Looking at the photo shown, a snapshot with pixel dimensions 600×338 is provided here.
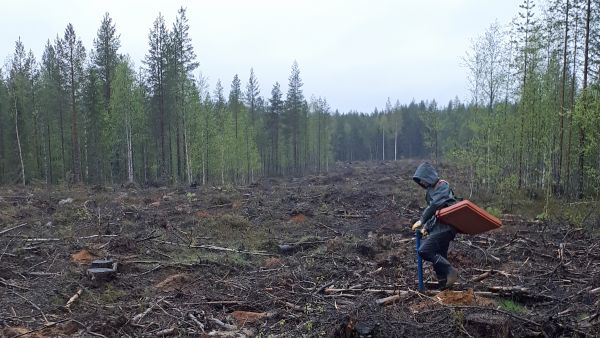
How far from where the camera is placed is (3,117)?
37.1m

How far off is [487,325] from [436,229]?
2.10m

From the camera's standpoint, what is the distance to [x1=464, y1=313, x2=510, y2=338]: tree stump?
15.3ft

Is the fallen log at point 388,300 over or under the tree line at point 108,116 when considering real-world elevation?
under

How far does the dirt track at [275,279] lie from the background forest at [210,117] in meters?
7.85

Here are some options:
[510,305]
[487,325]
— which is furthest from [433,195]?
[487,325]

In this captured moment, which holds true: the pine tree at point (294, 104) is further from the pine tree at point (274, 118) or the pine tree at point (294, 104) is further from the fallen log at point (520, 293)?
the fallen log at point (520, 293)

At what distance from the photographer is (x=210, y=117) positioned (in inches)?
1585

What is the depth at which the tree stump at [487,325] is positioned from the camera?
4660mm

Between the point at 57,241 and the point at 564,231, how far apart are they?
14.1m

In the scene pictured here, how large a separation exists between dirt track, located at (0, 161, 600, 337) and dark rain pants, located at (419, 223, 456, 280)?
0.40 metres

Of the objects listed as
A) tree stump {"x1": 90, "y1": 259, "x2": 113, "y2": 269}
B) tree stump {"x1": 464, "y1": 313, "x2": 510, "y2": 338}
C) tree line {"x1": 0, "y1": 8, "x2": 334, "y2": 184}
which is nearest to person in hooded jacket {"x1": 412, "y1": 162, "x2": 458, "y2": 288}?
tree stump {"x1": 464, "y1": 313, "x2": 510, "y2": 338}

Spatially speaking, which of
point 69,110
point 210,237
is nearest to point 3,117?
point 69,110

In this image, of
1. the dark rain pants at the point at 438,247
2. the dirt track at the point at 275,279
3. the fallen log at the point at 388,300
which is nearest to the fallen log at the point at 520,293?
the dirt track at the point at 275,279

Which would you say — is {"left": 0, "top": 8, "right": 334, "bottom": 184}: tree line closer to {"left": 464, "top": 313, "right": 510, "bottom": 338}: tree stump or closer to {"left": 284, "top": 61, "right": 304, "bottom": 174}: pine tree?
{"left": 284, "top": 61, "right": 304, "bottom": 174}: pine tree
